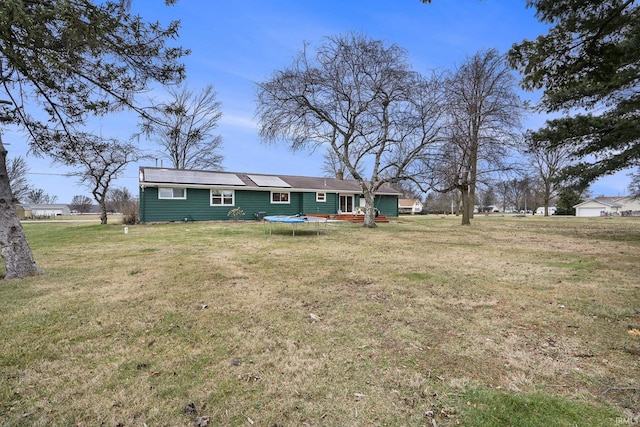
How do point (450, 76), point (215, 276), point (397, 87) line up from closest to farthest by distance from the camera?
point (215, 276), point (397, 87), point (450, 76)

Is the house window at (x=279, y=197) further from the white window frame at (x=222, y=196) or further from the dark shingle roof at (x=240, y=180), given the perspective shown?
the white window frame at (x=222, y=196)

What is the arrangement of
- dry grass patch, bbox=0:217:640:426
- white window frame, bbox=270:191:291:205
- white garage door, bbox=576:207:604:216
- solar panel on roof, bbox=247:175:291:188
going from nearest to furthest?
dry grass patch, bbox=0:217:640:426, solar panel on roof, bbox=247:175:291:188, white window frame, bbox=270:191:291:205, white garage door, bbox=576:207:604:216

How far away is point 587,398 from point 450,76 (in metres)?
16.9

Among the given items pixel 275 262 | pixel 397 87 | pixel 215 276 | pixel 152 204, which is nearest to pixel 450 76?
pixel 397 87

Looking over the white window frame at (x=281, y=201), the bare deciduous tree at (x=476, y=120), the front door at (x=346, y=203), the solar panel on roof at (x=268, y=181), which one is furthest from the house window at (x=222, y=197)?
the bare deciduous tree at (x=476, y=120)

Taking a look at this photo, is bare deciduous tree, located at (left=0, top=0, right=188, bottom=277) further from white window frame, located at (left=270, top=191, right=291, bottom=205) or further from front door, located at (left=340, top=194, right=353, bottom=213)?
front door, located at (left=340, top=194, right=353, bottom=213)

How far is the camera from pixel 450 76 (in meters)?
15.9

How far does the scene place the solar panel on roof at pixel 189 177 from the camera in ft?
62.9

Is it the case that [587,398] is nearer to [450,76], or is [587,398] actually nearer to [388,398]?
[388,398]

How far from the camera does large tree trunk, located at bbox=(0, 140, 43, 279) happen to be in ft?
17.4

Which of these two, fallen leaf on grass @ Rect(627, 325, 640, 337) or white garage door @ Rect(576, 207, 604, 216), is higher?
white garage door @ Rect(576, 207, 604, 216)

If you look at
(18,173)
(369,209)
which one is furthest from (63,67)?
(18,173)

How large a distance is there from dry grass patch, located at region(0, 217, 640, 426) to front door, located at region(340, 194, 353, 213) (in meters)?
20.6

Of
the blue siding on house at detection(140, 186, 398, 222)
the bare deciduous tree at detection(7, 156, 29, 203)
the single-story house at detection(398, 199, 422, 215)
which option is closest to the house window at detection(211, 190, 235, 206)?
the blue siding on house at detection(140, 186, 398, 222)
